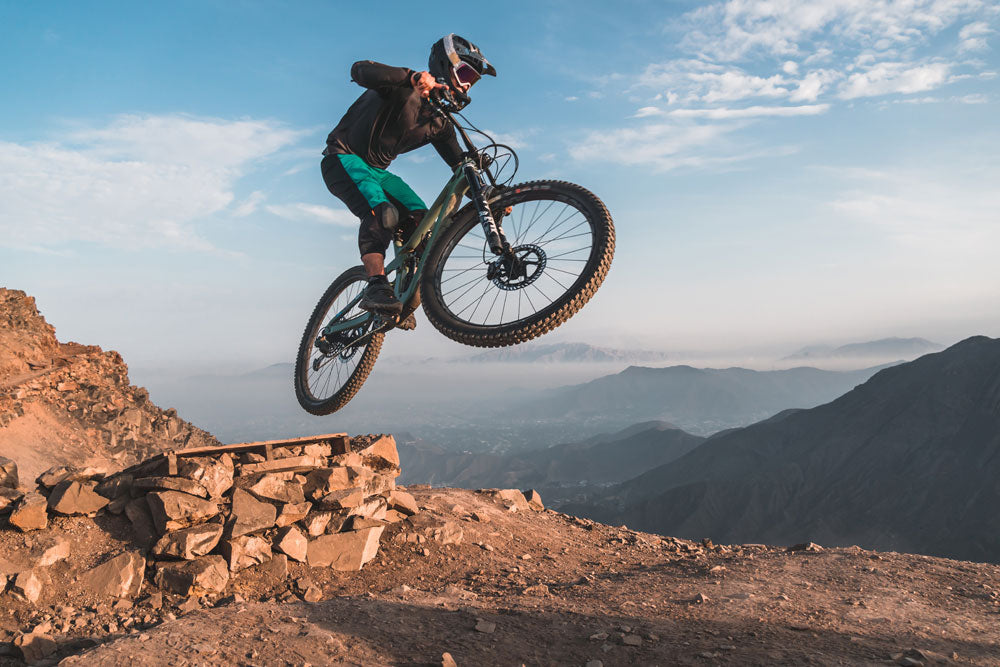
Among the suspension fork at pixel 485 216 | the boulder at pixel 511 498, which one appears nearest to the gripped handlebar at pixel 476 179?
the suspension fork at pixel 485 216

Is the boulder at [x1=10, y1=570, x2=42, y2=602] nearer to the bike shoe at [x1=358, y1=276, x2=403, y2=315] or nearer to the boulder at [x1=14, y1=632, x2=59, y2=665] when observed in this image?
the boulder at [x1=14, y1=632, x2=59, y2=665]

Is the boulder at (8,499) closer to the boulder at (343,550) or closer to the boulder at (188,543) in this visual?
the boulder at (188,543)

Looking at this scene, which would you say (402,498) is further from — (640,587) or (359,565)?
(640,587)

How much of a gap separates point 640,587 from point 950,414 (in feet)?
461

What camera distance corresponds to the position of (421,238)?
23.0ft

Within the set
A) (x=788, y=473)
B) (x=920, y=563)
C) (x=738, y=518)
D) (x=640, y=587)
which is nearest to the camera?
(x=640, y=587)

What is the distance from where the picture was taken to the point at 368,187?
6.94m

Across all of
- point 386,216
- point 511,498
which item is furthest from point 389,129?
point 511,498

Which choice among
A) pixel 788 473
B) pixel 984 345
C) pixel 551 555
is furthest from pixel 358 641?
pixel 984 345

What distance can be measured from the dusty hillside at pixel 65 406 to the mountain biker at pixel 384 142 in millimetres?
11262

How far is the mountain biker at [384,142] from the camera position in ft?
20.7

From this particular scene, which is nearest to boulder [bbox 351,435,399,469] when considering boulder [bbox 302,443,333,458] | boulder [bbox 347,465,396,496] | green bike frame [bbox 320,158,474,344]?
boulder [bbox 302,443,333,458]

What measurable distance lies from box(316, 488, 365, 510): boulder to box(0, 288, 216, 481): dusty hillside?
29.0ft

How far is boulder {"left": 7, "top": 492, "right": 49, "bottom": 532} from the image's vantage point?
6.89 m
